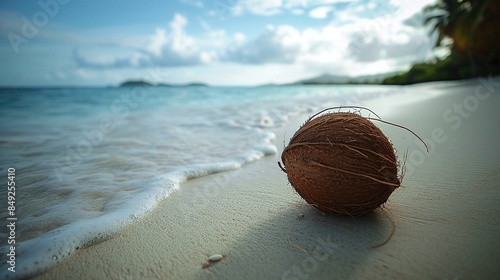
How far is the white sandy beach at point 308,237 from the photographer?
5.26 ft

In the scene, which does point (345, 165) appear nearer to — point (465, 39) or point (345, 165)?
point (345, 165)

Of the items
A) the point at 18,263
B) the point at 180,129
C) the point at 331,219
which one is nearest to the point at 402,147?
the point at 331,219

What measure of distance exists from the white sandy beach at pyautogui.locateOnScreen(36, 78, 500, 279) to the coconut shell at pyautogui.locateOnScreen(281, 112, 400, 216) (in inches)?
7.8

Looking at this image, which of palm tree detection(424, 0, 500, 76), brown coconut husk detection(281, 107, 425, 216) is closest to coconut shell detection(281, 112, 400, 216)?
brown coconut husk detection(281, 107, 425, 216)

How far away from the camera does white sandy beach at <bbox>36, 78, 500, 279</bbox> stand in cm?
160

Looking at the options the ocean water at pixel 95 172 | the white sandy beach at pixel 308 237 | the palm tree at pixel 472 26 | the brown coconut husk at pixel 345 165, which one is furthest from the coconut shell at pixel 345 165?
the palm tree at pixel 472 26

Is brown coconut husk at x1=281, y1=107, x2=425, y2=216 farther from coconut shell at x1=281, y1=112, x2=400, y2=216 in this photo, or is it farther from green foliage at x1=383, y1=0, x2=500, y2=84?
green foliage at x1=383, y1=0, x2=500, y2=84

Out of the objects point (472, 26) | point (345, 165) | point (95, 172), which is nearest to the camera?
point (345, 165)

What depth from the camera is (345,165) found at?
1.92 m

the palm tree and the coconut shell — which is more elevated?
the palm tree

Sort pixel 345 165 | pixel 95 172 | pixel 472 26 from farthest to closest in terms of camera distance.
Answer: pixel 472 26, pixel 95 172, pixel 345 165

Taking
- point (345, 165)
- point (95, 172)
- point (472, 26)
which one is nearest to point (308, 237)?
point (345, 165)

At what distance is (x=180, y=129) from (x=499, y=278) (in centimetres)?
676

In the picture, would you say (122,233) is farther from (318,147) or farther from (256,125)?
A: (256,125)
